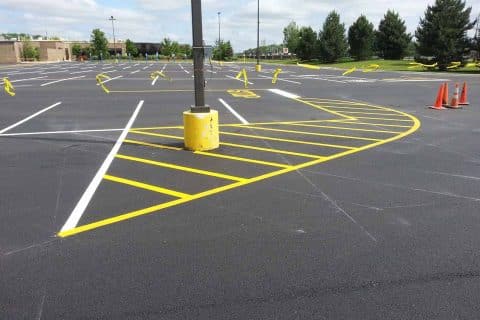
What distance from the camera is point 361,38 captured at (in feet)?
201

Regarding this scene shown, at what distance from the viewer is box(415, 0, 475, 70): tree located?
1636 inches

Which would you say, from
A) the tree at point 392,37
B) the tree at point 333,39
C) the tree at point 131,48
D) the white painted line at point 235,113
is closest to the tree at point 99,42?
the tree at point 131,48

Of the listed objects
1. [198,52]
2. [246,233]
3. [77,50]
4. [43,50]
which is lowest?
[246,233]

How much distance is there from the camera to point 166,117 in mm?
12414

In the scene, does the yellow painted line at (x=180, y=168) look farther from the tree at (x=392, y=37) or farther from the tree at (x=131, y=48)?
the tree at (x=131, y=48)

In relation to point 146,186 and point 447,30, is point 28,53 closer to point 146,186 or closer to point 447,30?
point 447,30

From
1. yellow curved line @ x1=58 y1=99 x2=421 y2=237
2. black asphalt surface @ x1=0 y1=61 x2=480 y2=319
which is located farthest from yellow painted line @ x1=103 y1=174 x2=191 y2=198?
yellow curved line @ x1=58 y1=99 x2=421 y2=237

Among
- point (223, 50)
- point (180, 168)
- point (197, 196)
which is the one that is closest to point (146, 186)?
point (197, 196)

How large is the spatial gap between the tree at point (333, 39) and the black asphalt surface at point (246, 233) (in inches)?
2247

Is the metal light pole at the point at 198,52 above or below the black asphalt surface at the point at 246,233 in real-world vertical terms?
above

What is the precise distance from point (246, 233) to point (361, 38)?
62.2m

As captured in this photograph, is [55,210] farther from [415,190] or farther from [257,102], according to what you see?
[257,102]

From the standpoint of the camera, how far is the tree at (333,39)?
6280 centimetres

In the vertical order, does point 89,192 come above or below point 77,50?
below
